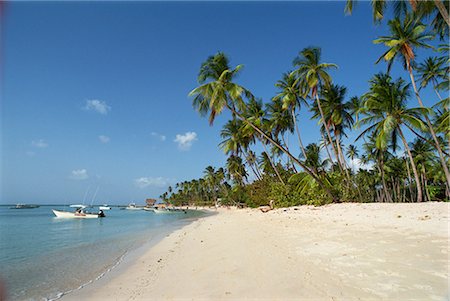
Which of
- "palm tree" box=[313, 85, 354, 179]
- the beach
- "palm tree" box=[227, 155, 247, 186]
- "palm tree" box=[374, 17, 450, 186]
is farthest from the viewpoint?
"palm tree" box=[227, 155, 247, 186]

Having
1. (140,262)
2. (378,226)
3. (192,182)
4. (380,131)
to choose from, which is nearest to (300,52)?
(380,131)

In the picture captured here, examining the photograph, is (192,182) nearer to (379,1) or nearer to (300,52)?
(300,52)

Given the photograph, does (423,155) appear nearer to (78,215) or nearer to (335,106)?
(335,106)

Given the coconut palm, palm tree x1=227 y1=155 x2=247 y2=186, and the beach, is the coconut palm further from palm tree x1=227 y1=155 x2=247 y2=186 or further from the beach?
palm tree x1=227 y1=155 x2=247 y2=186

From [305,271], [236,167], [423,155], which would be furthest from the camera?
[236,167]

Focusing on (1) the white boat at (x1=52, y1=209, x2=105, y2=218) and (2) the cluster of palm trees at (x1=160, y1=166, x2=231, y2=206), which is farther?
(2) the cluster of palm trees at (x1=160, y1=166, x2=231, y2=206)

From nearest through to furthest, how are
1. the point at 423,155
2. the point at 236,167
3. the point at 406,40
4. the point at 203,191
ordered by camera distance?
the point at 406,40 → the point at 423,155 → the point at 236,167 → the point at 203,191

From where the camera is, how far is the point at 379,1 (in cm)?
1056

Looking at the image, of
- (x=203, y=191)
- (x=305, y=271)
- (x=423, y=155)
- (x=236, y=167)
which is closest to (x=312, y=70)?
(x=305, y=271)

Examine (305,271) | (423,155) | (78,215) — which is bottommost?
(78,215)

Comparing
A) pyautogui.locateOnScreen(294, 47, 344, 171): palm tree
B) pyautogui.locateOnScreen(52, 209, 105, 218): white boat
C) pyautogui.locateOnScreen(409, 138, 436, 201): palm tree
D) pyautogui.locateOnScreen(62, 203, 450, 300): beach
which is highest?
pyautogui.locateOnScreen(294, 47, 344, 171): palm tree

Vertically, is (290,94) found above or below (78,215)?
above

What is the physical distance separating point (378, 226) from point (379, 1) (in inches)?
363

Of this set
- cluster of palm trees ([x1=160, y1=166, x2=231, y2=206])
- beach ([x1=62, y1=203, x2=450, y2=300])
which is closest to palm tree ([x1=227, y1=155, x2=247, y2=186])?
cluster of palm trees ([x1=160, y1=166, x2=231, y2=206])
